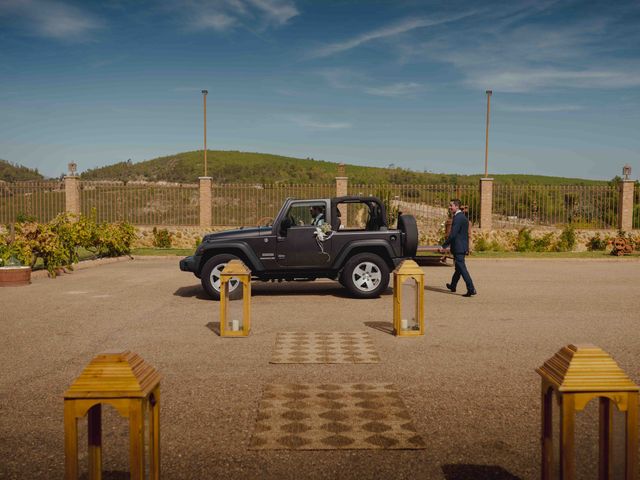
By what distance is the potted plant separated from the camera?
14172mm

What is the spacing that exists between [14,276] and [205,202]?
1715 cm

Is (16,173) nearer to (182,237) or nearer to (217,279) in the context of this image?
(182,237)

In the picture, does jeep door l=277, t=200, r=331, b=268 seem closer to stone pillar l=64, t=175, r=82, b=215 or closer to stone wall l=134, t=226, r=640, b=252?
stone wall l=134, t=226, r=640, b=252

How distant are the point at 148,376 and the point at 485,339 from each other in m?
6.10

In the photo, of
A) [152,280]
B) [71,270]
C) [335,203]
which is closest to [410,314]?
[335,203]

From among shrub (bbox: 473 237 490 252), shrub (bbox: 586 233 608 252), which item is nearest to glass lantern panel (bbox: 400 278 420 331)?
shrub (bbox: 473 237 490 252)

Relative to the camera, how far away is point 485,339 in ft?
28.4

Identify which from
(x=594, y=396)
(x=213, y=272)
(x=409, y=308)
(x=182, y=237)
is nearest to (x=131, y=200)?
(x=182, y=237)

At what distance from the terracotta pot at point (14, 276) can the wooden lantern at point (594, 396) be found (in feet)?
44.0

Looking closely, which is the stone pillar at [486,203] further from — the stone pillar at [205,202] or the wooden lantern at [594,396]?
the wooden lantern at [594,396]

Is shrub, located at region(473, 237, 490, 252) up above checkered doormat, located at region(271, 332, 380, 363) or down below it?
above

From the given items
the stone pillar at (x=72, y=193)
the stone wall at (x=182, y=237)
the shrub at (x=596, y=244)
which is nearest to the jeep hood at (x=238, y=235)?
the stone wall at (x=182, y=237)

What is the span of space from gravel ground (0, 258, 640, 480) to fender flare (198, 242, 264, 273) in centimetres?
69

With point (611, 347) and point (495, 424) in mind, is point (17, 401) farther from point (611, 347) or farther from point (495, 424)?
point (611, 347)
